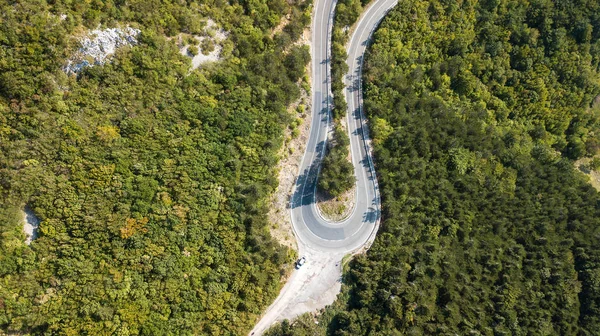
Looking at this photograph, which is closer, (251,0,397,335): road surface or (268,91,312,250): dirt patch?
(251,0,397,335): road surface

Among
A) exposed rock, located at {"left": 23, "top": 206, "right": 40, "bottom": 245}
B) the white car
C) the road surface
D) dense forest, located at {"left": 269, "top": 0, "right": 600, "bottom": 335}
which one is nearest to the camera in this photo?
exposed rock, located at {"left": 23, "top": 206, "right": 40, "bottom": 245}

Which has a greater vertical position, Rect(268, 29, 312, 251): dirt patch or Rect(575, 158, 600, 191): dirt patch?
Rect(268, 29, 312, 251): dirt patch

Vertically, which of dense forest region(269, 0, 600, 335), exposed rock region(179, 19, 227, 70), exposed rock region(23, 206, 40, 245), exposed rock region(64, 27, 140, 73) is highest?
exposed rock region(64, 27, 140, 73)

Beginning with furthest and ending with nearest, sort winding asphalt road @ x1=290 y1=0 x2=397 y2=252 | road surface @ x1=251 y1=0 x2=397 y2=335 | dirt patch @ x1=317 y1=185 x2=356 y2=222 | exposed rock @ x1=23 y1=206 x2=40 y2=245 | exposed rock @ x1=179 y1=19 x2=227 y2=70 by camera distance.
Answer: dirt patch @ x1=317 y1=185 x2=356 y2=222, winding asphalt road @ x1=290 y1=0 x2=397 y2=252, road surface @ x1=251 y1=0 x2=397 y2=335, exposed rock @ x1=179 y1=19 x2=227 y2=70, exposed rock @ x1=23 y1=206 x2=40 y2=245

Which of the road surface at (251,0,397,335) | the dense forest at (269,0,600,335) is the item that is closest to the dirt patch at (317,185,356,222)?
the road surface at (251,0,397,335)

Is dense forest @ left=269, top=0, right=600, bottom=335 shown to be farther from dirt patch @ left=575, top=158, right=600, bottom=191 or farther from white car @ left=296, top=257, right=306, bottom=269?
white car @ left=296, top=257, right=306, bottom=269

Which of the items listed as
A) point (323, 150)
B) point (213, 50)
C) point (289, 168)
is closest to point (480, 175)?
point (323, 150)

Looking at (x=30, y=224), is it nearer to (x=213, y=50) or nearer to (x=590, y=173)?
(x=213, y=50)

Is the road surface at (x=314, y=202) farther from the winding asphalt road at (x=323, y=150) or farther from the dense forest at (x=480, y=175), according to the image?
the dense forest at (x=480, y=175)
